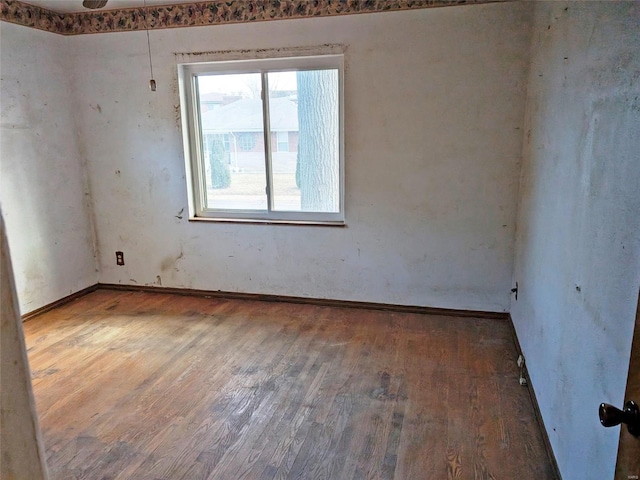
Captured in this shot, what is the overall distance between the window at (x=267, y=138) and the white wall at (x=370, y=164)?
0.13 metres

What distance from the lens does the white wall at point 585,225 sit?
46.6 inches

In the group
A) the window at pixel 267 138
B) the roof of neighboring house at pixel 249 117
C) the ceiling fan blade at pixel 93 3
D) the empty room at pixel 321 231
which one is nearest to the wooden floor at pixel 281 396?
the empty room at pixel 321 231

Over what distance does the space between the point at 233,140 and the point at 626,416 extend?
3383mm

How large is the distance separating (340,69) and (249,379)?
2325mm

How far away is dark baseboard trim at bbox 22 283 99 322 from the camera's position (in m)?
3.52

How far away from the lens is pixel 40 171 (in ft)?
11.7

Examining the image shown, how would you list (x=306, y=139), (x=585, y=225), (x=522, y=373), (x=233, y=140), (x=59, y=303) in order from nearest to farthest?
1. (x=585, y=225)
2. (x=522, y=373)
3. (x=306, y=139)
4. (x=233, y=140)
5. (x=59, y=303)

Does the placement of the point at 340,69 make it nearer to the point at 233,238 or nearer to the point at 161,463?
the point at 233,238

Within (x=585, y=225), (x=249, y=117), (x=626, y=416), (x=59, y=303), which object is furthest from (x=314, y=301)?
(x=626, y=416)

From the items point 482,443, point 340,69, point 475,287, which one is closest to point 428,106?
point 340,69

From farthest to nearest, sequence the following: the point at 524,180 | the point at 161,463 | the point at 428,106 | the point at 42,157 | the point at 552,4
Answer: the point at 42,157 → the point at 428,106 → the point at 524,180 → the point at 552,4 → the point at 161,463

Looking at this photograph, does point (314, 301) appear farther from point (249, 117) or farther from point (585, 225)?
point (585, 225)

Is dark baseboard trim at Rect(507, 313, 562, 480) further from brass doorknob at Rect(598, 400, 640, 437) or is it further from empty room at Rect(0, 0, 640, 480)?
brass doorknob at Rect(598, 400, 640, 437)

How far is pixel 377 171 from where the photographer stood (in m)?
3.36
